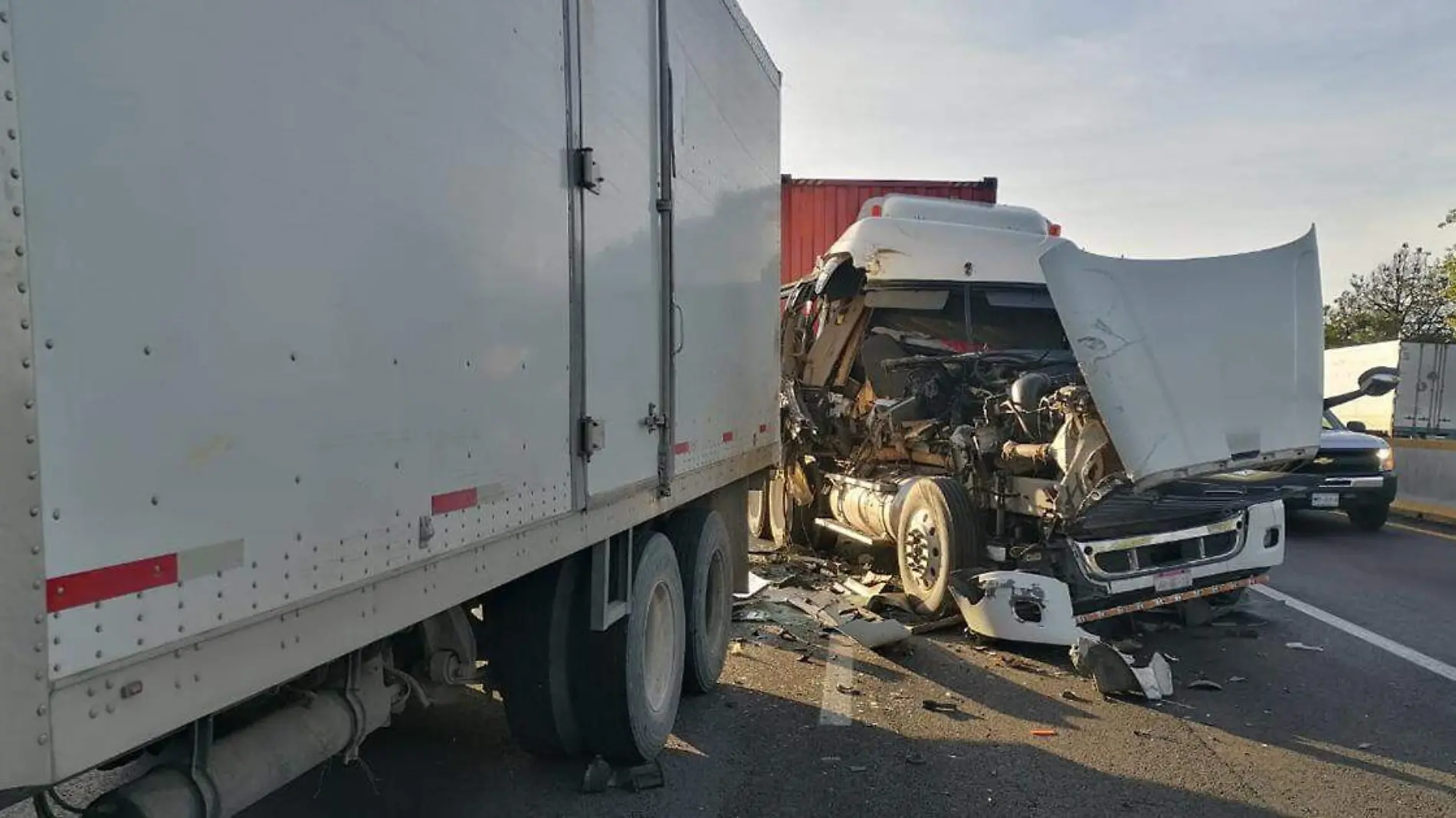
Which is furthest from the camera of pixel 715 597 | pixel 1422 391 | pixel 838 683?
pixel 1422 391

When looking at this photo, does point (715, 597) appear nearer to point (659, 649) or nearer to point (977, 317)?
point (659, 649)

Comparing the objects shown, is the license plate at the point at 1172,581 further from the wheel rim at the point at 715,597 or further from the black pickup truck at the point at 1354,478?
the black pickup truck at the point at 1354,478

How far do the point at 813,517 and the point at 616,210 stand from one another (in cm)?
667

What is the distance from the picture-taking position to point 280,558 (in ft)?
7.24

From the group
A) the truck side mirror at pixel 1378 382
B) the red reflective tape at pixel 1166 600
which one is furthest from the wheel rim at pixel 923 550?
the truck side mirror at pixel 1378 382

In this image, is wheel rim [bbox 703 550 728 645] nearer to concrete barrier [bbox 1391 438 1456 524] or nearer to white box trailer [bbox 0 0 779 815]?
white box trailer [bbox 0 0 779 815]

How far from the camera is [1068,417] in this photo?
20.8 ft

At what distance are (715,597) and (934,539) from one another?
1.85 meters

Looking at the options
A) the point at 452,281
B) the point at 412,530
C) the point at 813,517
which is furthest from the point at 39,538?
the point at 813,517

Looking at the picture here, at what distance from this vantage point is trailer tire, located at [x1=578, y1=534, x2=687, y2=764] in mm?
4539

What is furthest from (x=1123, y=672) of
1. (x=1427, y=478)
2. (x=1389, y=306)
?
(x=1389, y=306)

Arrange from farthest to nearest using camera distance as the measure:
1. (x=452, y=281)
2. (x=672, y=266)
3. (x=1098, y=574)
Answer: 1. (x=1098, y=574)
2. (x=672, y=266)
3. (x=452, y=281)

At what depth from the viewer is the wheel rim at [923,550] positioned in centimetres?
738

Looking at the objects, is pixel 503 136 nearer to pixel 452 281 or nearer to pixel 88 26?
pixel 452 281
